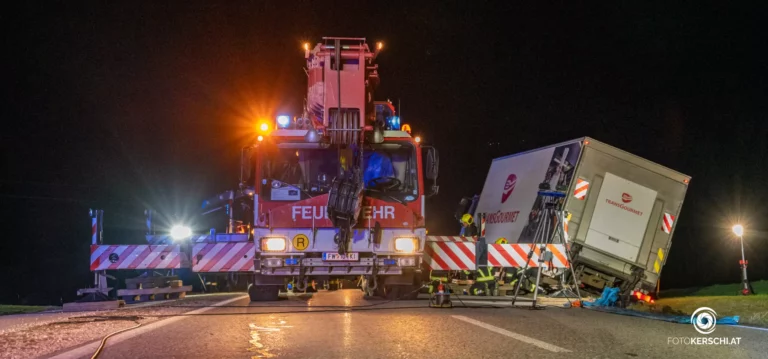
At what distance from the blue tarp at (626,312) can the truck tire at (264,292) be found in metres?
5.20

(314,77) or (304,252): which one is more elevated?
(314,77)

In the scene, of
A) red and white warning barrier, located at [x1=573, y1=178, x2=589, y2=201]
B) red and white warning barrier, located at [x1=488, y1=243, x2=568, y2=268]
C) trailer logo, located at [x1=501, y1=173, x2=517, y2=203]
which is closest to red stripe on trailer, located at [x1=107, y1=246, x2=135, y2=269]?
red and white warning barrier, located at [x1=488, y1=243, x2=568, y2=268]

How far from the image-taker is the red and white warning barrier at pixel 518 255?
464 inches

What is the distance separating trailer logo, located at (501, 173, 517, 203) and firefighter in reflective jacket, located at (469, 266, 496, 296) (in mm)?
2727

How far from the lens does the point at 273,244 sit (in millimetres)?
11086

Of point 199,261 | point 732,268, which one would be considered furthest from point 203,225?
point 732,268

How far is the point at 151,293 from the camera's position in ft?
49.4

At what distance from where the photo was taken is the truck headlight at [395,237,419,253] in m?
11.2

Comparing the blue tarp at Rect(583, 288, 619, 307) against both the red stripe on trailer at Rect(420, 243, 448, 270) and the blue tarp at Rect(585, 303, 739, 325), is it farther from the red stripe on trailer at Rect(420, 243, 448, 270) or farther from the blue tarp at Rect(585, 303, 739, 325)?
the red stripe on trailer at Rect(420, 243, 448, 270)

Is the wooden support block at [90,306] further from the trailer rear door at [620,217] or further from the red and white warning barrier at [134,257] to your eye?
the trailer rear door at [620,217]

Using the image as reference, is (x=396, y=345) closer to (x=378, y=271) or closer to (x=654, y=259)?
(x=378, y=271)

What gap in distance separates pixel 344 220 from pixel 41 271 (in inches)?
735

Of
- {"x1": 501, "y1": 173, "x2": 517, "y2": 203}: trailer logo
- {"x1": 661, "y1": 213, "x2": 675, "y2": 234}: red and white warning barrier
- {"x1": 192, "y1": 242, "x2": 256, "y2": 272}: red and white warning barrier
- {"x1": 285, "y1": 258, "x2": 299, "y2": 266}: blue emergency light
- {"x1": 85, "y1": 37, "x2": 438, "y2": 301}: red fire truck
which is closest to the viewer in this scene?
{"x1": 285, "y1": 258, "x2": 299, "y2": 266}: blue emergency light

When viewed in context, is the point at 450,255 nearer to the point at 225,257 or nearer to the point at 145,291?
the point at 225,257
